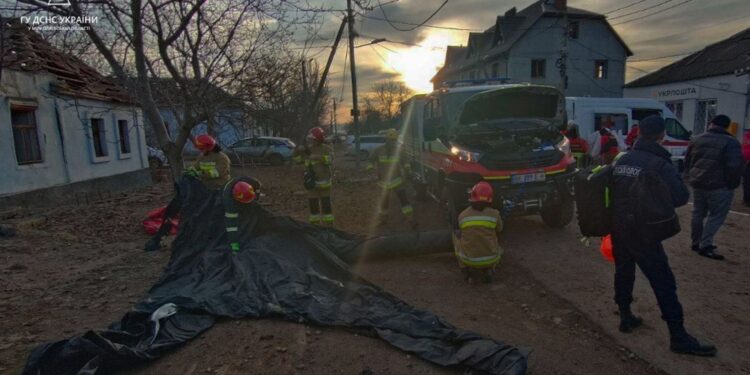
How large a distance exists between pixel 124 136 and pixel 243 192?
45.9ft

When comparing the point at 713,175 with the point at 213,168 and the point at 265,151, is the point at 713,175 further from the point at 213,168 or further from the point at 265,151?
the point at 265,151

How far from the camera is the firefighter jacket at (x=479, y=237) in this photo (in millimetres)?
4730

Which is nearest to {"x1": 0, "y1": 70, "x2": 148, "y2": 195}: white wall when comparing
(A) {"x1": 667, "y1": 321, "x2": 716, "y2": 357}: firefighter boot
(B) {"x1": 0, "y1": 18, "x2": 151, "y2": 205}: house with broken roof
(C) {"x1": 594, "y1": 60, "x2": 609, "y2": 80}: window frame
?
(B) {"x1": 0, "y1": 18, "x2": 151, "y2": 205}: house with broken roof

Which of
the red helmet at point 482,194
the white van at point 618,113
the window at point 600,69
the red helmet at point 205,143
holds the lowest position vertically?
the red helmet at point 482,194

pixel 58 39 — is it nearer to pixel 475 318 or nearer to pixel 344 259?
pixel 344 259

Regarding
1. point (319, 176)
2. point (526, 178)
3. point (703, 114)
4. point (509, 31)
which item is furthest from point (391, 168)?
point (509, 31)

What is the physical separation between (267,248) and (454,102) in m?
4.21

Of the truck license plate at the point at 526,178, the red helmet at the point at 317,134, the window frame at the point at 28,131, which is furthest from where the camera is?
the window frame at the point at 28,131

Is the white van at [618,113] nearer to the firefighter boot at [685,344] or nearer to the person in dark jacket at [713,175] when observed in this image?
the person in dark jacket at [713,175]

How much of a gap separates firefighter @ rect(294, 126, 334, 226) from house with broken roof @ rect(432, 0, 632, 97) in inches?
1113

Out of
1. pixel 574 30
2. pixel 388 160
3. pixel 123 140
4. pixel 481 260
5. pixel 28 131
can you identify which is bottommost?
pixel 481 260

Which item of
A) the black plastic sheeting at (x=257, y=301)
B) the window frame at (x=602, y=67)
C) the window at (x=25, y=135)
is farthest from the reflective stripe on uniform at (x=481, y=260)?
the window frame at (x=602, y=67)

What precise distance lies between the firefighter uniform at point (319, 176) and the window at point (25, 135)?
29.4 ft

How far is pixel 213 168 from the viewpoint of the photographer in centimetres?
716
